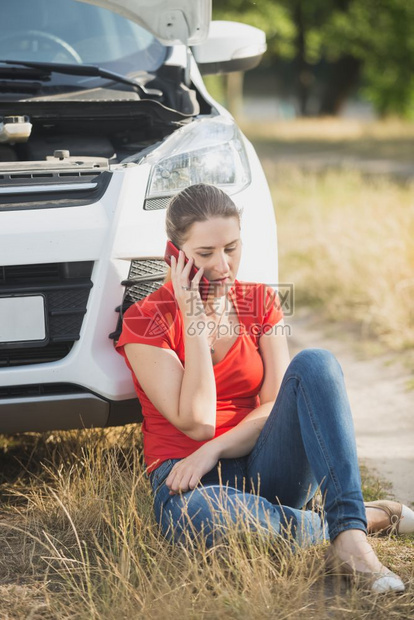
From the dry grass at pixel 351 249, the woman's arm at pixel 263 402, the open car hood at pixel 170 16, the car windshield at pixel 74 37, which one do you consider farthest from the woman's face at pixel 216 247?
the dry grass at pixel 351 249

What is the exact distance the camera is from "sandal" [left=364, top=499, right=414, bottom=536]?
9.46 ft

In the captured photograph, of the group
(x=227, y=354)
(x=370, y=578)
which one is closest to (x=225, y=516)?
(x=370, y=578)

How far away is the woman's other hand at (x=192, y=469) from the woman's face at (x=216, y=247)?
515 millimetres

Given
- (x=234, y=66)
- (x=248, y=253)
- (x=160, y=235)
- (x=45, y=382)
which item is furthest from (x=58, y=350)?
(x=234, y=66)

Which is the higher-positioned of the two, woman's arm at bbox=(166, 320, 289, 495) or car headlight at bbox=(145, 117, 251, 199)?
car headlight at bbox=(145, 117, 251, 199)

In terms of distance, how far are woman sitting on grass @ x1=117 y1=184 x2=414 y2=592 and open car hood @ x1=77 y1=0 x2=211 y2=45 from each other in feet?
3.49

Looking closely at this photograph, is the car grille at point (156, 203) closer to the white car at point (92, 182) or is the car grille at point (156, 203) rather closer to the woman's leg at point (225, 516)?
the white car at point (92, 182)

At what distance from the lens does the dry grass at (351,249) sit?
18.4 ft

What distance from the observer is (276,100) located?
46375mm

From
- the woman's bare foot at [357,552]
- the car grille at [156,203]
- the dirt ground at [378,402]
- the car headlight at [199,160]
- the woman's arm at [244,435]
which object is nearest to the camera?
the woman's bare foot at [357,552]

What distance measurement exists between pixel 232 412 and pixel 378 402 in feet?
5.80

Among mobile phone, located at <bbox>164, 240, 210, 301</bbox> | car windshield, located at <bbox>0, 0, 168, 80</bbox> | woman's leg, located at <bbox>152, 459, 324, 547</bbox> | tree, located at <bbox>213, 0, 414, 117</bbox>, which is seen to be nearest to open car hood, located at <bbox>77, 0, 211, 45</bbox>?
car windshield, located at <bbox>0, 0, 168, 80</bbox>

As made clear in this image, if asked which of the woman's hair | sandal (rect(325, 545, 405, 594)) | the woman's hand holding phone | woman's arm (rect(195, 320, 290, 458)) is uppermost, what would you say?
the woman's hair

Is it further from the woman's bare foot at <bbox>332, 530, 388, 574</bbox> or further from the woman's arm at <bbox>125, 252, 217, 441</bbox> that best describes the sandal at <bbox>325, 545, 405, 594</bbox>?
the woman's arm at <bbox>125, 252, 217, 441</bbox>
